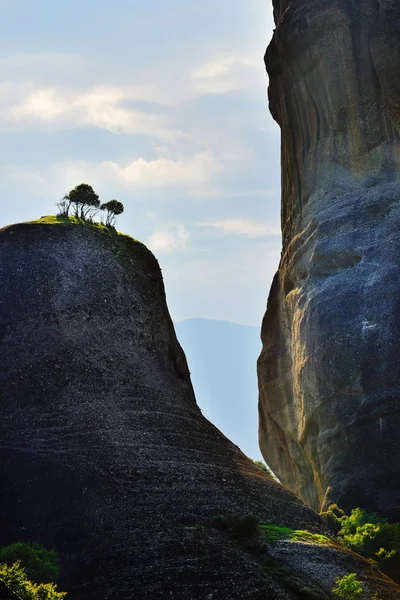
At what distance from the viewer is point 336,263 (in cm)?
6394

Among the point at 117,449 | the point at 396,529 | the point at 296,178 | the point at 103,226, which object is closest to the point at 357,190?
the point at 296,178

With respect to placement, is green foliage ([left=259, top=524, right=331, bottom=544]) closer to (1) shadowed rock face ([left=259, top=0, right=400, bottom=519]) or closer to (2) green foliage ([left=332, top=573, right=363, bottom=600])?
(2) green foliage ([left=332, top=573, right=363, bottom=600])

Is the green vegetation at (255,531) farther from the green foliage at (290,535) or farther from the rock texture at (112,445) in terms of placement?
the rock texture at (112,445)

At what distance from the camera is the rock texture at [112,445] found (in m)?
39.9

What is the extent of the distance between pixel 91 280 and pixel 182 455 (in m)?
9.48

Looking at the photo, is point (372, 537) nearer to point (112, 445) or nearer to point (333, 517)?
point (333, 517)

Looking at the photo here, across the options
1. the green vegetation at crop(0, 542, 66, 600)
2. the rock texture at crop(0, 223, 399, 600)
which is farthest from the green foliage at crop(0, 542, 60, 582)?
the rock texture at crop(0, 223, 399, 600)

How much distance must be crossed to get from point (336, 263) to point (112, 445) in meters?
22.3

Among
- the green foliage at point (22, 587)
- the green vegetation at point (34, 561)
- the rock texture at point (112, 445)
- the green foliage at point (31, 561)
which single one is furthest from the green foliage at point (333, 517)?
the green foliage at point (22, 587)

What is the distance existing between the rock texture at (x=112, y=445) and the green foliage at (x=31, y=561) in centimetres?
62

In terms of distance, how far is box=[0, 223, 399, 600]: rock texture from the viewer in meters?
39.9

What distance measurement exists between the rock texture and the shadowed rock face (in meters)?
8.87

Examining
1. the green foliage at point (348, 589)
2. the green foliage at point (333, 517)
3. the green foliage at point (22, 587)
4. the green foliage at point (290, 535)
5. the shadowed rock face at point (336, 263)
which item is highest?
the shadowed rock face at point (336, 263)

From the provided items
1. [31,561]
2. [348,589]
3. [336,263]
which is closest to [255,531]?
[348,589]
